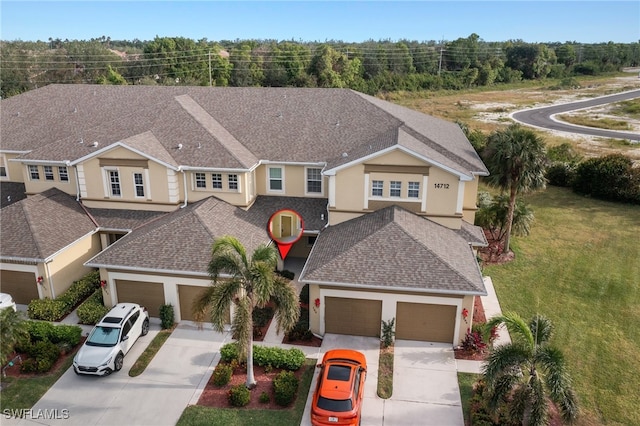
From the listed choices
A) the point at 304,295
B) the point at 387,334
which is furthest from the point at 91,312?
the point at 387,334

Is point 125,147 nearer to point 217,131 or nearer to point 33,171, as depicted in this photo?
point 217,131

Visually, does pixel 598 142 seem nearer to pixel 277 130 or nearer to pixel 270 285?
pixel 277 130

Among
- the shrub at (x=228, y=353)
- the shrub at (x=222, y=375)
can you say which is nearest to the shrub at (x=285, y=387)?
the shrub at (x=222, y=375)

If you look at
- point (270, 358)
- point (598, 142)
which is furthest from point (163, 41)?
point (270, 358)

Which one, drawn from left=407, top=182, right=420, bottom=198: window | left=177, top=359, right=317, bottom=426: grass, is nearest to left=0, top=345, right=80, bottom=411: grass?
left=177, top=359, right=317, bottom=426: grass

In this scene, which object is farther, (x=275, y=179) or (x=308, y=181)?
(x=275, y=179)

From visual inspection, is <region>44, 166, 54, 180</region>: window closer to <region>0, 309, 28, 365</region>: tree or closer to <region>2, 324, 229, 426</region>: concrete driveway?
<region>0, 309, 28, 365</region>: tree

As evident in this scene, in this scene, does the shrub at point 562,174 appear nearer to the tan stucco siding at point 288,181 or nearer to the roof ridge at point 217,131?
the tan stucco siding at point 288,181
